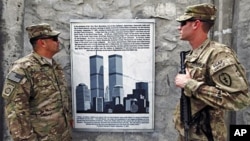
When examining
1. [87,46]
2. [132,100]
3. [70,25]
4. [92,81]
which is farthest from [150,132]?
[70,25]

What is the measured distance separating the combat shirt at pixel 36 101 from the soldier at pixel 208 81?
100 centimetres

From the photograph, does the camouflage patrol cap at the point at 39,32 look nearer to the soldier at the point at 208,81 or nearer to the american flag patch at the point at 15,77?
the american flag patch at the point at 15,77

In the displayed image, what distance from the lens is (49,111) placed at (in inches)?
128

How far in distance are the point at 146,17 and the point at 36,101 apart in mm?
1245

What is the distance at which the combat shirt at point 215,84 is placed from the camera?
98.7 inches

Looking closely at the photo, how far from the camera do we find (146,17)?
12.1 feet

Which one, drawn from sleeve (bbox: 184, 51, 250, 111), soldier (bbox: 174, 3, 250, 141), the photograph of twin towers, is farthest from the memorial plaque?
sleeve (bbox: 184, 51, 250, 111)

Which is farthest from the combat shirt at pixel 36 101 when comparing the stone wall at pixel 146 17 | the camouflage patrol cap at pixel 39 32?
the stone wall at pixel 146 17

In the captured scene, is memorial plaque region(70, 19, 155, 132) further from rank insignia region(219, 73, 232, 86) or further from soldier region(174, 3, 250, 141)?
rank insignia region(219, 73, 232, 86)

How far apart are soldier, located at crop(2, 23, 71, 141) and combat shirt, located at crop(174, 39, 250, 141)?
1128 mm

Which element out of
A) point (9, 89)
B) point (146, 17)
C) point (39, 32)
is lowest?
point (9, 89)

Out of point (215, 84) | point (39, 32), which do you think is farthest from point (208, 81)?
point (39, 32)

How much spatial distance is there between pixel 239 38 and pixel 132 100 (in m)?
1.10

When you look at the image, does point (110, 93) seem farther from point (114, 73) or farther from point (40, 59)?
point (40, 59)
